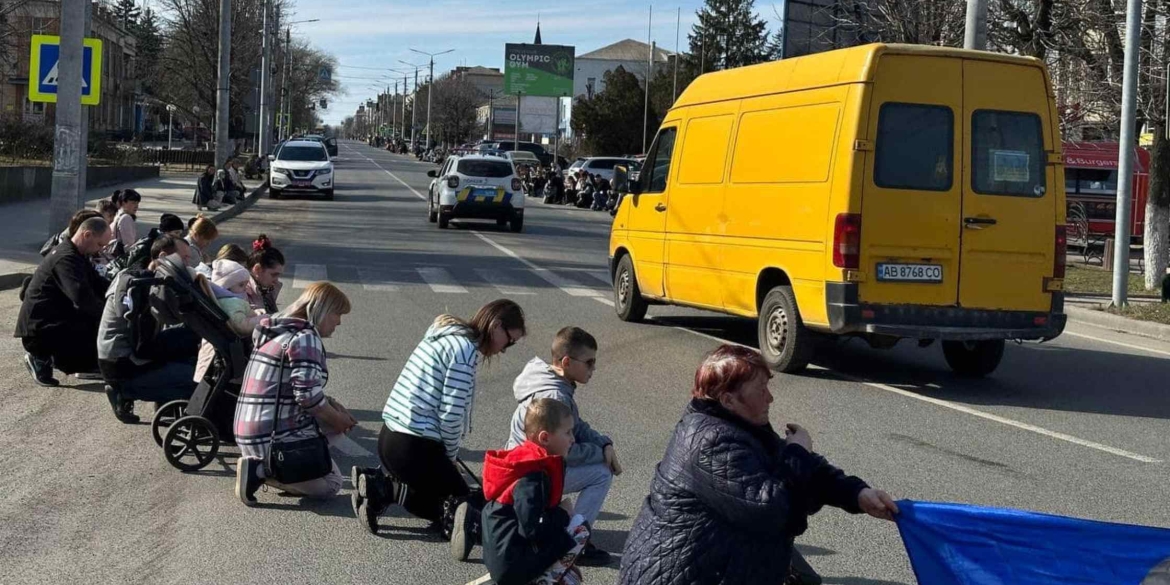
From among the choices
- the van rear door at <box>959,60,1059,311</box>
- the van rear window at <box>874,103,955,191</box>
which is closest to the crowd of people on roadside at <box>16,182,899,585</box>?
the van rear window at <box>874,103,955,191</box>

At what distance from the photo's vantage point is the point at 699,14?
100000 mm

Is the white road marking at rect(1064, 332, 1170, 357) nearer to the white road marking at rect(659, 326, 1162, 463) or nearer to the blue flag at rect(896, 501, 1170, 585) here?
the white road marking at rect(659, 326, 1162, 463)

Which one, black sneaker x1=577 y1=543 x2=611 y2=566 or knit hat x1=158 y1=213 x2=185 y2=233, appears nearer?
black sneaker x1=577 y1=543 x2=611 y2=566

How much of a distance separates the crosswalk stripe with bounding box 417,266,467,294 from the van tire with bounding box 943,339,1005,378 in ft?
23.6

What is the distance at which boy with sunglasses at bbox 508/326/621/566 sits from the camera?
20.5 ft

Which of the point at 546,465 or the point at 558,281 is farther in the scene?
the point at 558,281

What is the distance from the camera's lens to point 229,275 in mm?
9141

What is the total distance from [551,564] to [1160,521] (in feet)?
12.3

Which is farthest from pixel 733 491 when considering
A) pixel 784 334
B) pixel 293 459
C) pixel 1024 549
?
pixel 784 334

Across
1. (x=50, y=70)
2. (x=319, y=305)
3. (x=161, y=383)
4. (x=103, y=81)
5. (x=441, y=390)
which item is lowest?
(x=161, y=383)

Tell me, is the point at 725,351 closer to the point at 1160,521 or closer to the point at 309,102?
the point at 1160,521

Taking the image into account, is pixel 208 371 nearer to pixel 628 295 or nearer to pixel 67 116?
pixel 628 295

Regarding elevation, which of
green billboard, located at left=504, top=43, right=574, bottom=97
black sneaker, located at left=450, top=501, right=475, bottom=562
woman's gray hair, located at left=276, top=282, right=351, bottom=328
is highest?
green billboard, located at left=504, top=43, right=574, bottom=97

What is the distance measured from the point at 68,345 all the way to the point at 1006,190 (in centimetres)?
749
